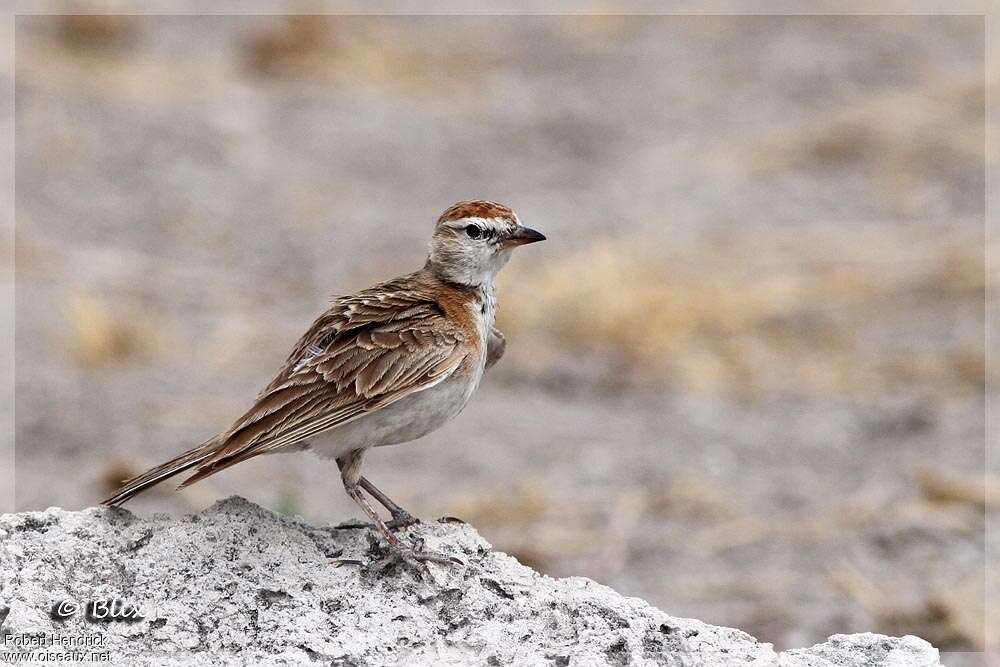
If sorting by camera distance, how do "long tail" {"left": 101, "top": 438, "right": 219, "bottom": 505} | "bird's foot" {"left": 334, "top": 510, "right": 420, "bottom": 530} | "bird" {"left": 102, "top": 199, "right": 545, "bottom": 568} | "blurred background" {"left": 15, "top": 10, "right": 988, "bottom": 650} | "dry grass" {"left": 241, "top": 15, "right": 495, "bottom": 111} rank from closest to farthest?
"long tail" {"left": 101, "top": 438, "right": 219, "bottom": 505}
"bird" {"left": 102, "top": 199, "right": 545, "bottom": 568}
"bird's foot" {"left": 334, "top": 510, "right": 420, "bottom": 530}
"blurred background" {"left": 15, "top": 10, "right": 988, "bottom": 650}
"dry grass" {"left": 241, "top": 15, "right": 495, "bottom": 111}

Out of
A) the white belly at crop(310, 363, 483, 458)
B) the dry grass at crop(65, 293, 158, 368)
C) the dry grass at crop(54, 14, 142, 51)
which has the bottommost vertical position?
the white belly at crop(310, 363, 483, 458)

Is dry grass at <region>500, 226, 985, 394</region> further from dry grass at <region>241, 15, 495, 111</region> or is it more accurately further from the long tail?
the long tail

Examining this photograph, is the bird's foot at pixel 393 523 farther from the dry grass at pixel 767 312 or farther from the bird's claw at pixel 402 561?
the dry grass at pixel 767 312

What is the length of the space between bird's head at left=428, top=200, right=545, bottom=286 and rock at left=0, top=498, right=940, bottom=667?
131cm

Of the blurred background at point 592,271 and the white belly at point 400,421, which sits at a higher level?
the blurred background at point 592,271

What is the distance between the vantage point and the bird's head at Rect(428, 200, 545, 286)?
240 inches

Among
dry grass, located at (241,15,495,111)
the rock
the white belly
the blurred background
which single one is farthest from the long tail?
dry grass, located at (241,15,495,111)

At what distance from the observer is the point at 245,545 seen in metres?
5.14

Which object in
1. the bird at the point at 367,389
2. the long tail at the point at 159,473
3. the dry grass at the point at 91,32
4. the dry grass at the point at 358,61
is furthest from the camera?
the dry grass at the point at 358,61

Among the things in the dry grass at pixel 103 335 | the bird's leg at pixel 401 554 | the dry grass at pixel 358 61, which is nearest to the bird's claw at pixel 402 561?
the bird's leg at pixel 401 554

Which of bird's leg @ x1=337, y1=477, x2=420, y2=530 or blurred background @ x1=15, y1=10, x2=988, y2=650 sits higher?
blurred background @ x1=15, y1=10, x2=988, y2=650

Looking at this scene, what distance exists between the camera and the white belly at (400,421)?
17.8 ft

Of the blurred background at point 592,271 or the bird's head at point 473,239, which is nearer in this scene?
the bird's head at point 473,239

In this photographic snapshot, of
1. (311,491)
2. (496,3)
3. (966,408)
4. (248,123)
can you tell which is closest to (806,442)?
(966,408)
